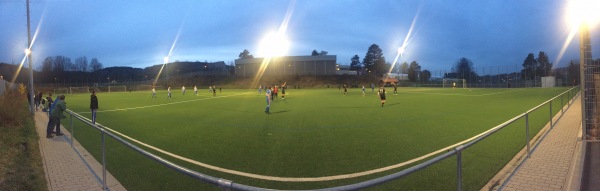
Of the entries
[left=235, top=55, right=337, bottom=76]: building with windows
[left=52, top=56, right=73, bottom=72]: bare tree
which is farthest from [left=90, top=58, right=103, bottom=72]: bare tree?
[left=235, top=55, right=337, bottom=76]: building with windows

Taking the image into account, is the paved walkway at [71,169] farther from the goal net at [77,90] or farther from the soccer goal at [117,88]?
the soccer goal at [117,88]

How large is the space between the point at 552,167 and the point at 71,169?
31.2ft

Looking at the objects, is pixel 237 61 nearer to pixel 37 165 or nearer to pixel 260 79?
pixel 260 79

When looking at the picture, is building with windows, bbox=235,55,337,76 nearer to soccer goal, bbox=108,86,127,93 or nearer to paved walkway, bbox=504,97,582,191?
soccer goal, bbox=108,86,127,93

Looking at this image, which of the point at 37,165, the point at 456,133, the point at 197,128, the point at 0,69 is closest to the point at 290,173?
the point at 37,165

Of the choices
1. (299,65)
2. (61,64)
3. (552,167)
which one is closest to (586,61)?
(552,167)

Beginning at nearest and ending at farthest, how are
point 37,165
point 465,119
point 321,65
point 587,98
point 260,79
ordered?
point 37,165
point 587,98
point 465,119
point 260,79
point 321,65

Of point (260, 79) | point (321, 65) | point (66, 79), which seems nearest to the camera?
point (260, 79)

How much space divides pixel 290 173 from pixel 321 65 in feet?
366

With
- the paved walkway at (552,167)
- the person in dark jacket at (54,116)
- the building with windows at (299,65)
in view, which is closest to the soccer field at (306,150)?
the paved walkway at (552,167)

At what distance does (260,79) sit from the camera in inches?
4345

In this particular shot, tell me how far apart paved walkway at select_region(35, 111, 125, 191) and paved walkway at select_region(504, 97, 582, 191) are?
22.0 ft

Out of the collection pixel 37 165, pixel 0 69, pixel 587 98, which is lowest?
pixel 37 165

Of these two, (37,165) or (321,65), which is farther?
(321,65)
